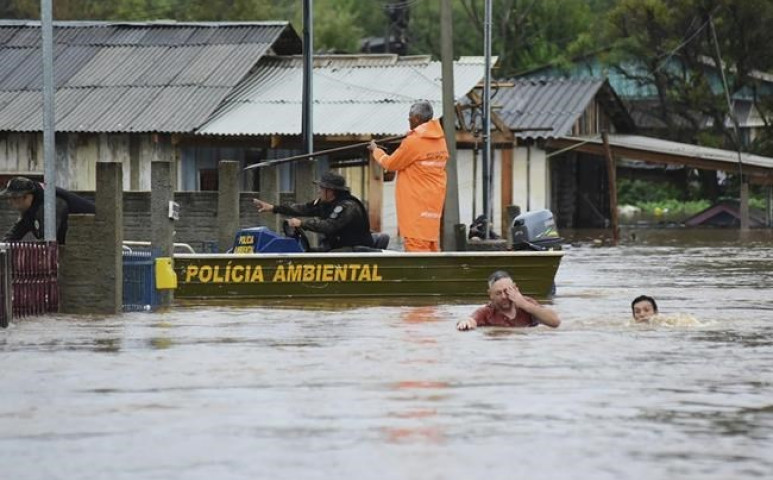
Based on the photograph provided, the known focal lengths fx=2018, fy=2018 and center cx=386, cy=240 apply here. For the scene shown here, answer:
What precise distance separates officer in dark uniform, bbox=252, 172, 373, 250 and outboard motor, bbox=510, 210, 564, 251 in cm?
180

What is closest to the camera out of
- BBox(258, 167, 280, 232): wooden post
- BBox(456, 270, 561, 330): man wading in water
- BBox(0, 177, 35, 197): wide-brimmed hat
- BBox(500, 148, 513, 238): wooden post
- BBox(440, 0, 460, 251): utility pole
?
BBox(456, 270, 561, 330): man wading in water

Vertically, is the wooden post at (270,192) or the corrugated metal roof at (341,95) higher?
the corrugated metal roof at (341,95)

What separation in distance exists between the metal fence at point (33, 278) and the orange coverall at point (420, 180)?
394 centimetres

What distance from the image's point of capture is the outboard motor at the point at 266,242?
21344mm

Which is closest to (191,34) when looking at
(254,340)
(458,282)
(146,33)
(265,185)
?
(146,33)

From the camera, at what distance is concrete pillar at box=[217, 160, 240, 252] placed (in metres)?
24.6

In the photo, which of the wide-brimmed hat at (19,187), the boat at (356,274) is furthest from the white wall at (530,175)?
the wide-brimmed hat at (19,187)

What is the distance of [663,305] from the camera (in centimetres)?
2097

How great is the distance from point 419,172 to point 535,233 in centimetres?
188

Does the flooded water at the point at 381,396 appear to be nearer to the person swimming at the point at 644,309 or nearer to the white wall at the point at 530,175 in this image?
the person swimming at the point at 644,309

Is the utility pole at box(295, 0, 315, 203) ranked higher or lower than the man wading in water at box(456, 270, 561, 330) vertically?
higher

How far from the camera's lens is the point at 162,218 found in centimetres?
2048

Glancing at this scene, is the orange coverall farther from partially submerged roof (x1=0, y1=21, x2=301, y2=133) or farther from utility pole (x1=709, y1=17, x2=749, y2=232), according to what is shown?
utility pole (x1=709, y1=17, x2=749, y2=232)

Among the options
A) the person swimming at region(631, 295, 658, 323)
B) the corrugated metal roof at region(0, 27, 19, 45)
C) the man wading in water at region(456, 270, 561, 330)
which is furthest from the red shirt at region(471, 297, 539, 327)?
the corrugated metal roof at region(0, 27, 19, 45)
